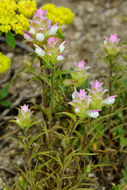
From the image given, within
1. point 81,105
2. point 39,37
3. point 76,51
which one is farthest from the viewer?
point 76,51

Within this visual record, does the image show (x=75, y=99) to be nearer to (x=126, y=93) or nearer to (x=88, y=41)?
(x=126, y=93)

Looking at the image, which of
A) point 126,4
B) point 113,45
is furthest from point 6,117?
point 126,4

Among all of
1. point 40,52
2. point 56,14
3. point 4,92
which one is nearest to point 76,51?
point 4,92

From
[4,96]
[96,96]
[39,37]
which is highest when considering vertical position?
[39,37]

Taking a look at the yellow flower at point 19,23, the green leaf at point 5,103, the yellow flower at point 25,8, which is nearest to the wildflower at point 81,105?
the yellow flower at point 19,23

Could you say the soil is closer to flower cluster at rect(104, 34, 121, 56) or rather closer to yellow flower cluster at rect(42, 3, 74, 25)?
yellow flower cluster at rect(42, 3, 74, 25)

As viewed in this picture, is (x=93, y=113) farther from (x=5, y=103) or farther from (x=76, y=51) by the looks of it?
(x=76, y=51)

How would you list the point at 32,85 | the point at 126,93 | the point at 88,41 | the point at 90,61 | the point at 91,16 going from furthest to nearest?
the point at 91,16
the point at 88,41
the point at 90,61
the point at 32,85
the point at 126,93
